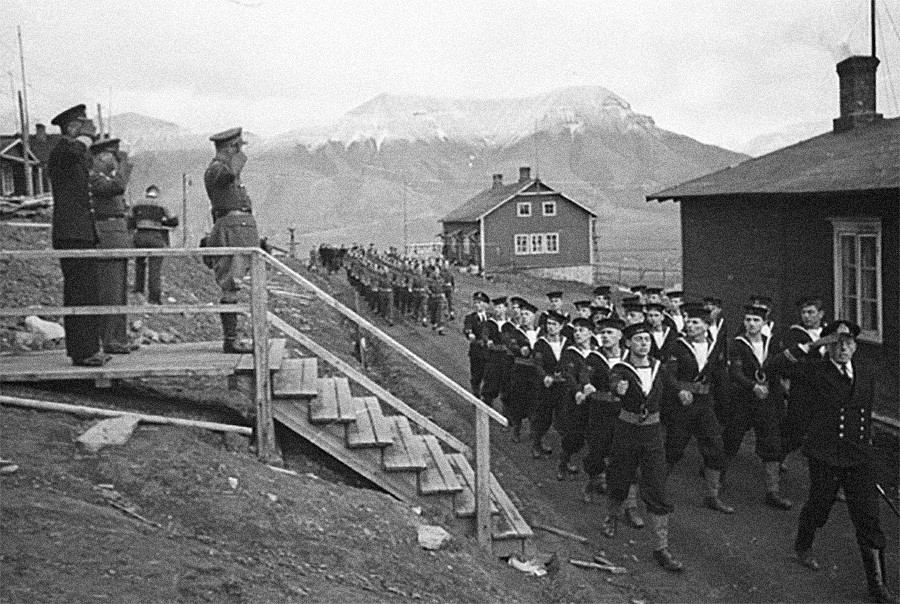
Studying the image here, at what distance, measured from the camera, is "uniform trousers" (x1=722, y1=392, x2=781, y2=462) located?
381 inches

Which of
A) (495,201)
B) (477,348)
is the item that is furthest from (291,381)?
(495,201)

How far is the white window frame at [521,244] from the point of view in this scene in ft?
173

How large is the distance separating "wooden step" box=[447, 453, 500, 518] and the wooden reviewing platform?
1773 mm

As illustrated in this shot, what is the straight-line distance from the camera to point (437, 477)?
7.27 metres

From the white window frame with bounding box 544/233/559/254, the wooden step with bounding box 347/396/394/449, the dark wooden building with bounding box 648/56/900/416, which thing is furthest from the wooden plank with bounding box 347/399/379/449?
the white window frame with bounding box 544/233/559/254

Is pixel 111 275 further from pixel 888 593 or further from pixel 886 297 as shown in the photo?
pixel 886 297

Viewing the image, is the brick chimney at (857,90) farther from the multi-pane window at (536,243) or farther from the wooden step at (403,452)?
the multi-pane window at (536,243)

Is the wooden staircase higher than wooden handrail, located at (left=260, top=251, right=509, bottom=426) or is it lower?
lower

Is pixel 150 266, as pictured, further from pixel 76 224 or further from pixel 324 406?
pixel 324 406

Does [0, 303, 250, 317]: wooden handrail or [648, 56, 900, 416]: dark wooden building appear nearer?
[0, 303, 250, 317]: wooden handrail

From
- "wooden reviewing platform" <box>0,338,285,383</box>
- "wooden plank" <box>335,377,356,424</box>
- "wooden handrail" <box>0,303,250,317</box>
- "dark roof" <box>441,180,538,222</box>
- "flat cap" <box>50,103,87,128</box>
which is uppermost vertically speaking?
"dark roof" <box>441,180,538,222</box>

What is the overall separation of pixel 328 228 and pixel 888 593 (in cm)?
14899

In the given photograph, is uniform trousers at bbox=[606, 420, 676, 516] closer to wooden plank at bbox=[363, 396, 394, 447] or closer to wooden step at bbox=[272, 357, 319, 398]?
wooden plank at bbox=[363, 396, 394, 447]

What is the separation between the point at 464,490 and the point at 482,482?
472 mm
